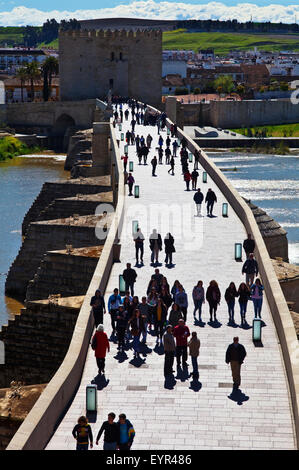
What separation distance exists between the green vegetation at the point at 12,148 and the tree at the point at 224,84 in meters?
43.0

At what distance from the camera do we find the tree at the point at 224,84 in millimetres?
124750

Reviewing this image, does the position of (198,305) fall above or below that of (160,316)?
below

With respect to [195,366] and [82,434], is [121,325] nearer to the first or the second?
[195,366]

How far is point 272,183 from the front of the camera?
68500 millimetres

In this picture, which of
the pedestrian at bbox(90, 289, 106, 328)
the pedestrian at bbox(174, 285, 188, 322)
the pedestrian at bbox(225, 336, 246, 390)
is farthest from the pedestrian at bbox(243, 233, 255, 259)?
the pedestrian at bbox(225, 336, 246, 390)

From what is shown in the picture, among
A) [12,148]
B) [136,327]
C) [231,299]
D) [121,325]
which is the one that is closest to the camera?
[121,325]

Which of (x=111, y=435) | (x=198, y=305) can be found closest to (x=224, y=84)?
(x=198, y=305)

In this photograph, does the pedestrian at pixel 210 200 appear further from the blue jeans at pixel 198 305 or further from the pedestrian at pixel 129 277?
the blue jeans at pixel 198 305

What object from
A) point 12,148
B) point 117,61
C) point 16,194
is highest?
point 117,61

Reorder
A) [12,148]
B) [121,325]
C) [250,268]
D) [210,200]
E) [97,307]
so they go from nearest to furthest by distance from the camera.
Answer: [121,325] → [97,307] → [250,268] → [210,200] → [12,148]

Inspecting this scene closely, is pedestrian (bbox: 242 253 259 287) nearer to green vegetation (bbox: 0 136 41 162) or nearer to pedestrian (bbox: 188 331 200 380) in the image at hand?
pedestrian (bbox: 188 331 200 380)

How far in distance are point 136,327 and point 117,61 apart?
65397mm

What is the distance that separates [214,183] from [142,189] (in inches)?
121

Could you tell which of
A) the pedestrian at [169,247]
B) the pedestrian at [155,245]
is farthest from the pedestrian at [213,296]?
the pedestrian at [155,245]
